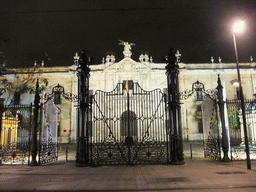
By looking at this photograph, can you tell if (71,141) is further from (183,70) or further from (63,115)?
(183,70)

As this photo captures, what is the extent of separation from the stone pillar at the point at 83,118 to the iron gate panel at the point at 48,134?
97.0 inches

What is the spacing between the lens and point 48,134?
12.0 meters

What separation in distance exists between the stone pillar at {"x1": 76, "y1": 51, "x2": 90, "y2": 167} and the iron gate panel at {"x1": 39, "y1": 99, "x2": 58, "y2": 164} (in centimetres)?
246

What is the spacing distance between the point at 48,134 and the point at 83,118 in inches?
121

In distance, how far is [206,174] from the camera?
25.5 feet

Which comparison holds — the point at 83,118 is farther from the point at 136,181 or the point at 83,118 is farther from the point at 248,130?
the point at 248,130

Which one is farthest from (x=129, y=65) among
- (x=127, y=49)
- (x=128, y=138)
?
(x=128, y=138)

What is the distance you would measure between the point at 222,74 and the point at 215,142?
26.4 meters

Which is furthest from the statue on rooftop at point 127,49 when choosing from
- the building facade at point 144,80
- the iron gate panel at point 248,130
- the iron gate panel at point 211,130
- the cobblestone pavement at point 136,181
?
the cobblestone pavement at point 136,181

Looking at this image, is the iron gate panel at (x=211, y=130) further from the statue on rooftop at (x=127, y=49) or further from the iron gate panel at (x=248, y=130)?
the statue on rooftop at (x=127, y=49)

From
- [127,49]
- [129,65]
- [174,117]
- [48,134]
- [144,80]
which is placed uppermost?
[127,49]

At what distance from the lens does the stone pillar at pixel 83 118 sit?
1007 cm

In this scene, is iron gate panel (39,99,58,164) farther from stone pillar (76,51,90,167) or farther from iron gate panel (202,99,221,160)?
iron gate panel (202,99,221,160)

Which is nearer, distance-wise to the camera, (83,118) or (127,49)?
(83,118)
